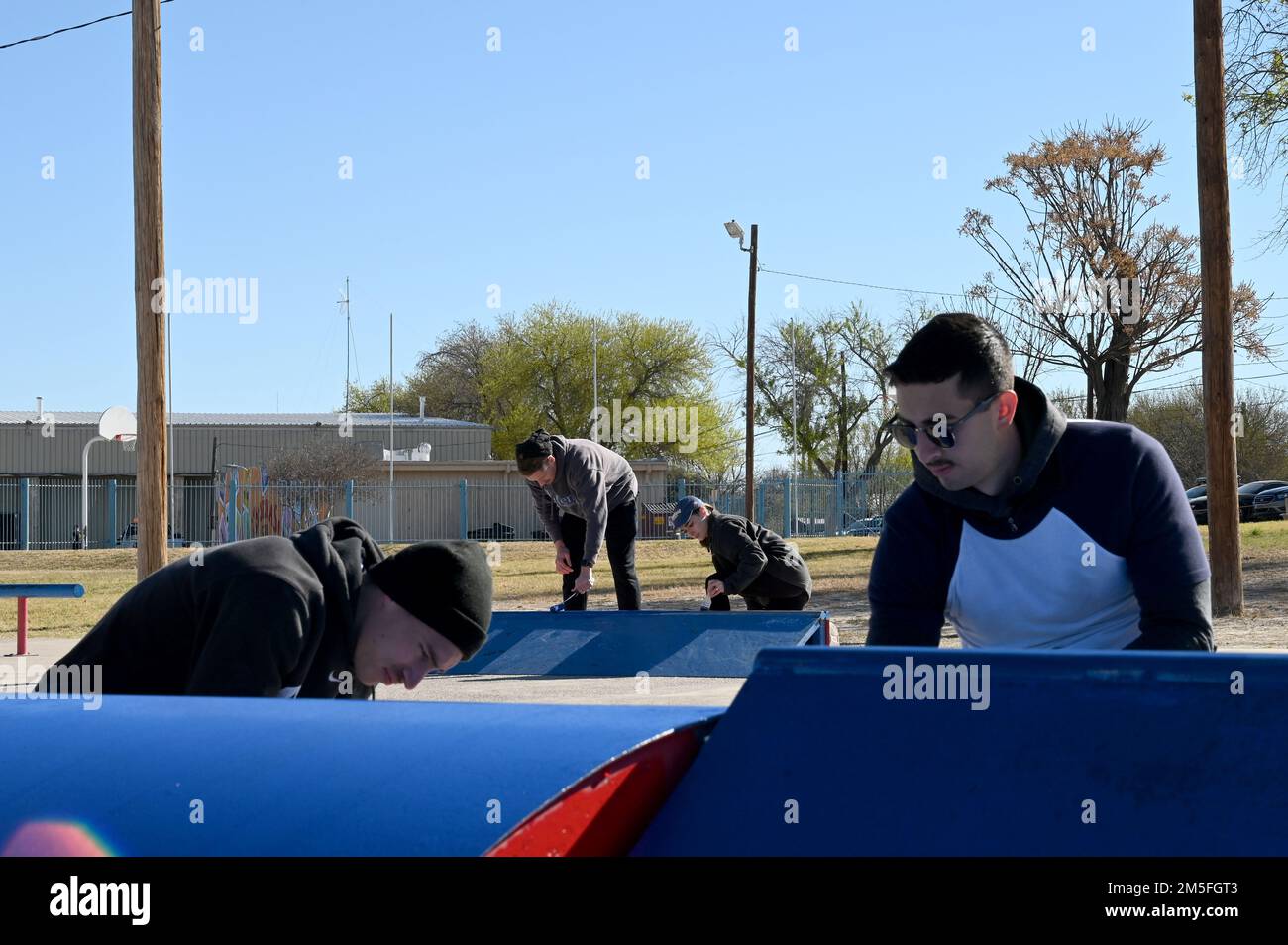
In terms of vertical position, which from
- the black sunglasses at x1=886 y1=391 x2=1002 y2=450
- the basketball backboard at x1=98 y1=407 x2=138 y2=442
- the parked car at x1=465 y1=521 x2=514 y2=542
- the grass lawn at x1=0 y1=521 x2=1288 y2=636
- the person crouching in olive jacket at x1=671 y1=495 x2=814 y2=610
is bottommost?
the parked car at x1=465 y1=521 x2=514 y2=542

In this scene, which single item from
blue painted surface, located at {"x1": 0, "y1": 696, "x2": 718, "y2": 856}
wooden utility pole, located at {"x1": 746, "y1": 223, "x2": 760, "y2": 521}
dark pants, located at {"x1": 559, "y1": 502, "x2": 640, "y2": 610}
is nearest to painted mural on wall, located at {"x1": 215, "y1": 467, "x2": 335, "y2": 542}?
wooden utility pole, located at {"x1": 746, "y1": 223, "x2": 760, "y2": 521}

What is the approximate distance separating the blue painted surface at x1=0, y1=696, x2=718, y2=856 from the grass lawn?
44.0 ft

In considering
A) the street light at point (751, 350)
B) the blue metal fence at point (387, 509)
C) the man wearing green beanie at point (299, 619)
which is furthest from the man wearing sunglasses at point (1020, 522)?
the blue metal fence at point (387, 509)

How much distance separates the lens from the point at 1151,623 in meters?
2.78

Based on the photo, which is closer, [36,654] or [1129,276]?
[36,654]

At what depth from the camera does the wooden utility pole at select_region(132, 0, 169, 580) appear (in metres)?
11.0

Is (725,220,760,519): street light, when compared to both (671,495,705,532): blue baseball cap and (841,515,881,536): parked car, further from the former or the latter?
(671,495,705,532): blue baseball cap

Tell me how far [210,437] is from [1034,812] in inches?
2067

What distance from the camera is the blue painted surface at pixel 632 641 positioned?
A: 7.37m

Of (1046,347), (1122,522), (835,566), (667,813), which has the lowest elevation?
(835,566)

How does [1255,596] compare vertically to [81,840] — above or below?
below

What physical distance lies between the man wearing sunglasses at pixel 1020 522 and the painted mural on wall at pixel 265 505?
3135cm

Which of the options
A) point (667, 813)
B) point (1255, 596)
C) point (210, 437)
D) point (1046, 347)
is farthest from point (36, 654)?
point (210, 437)
